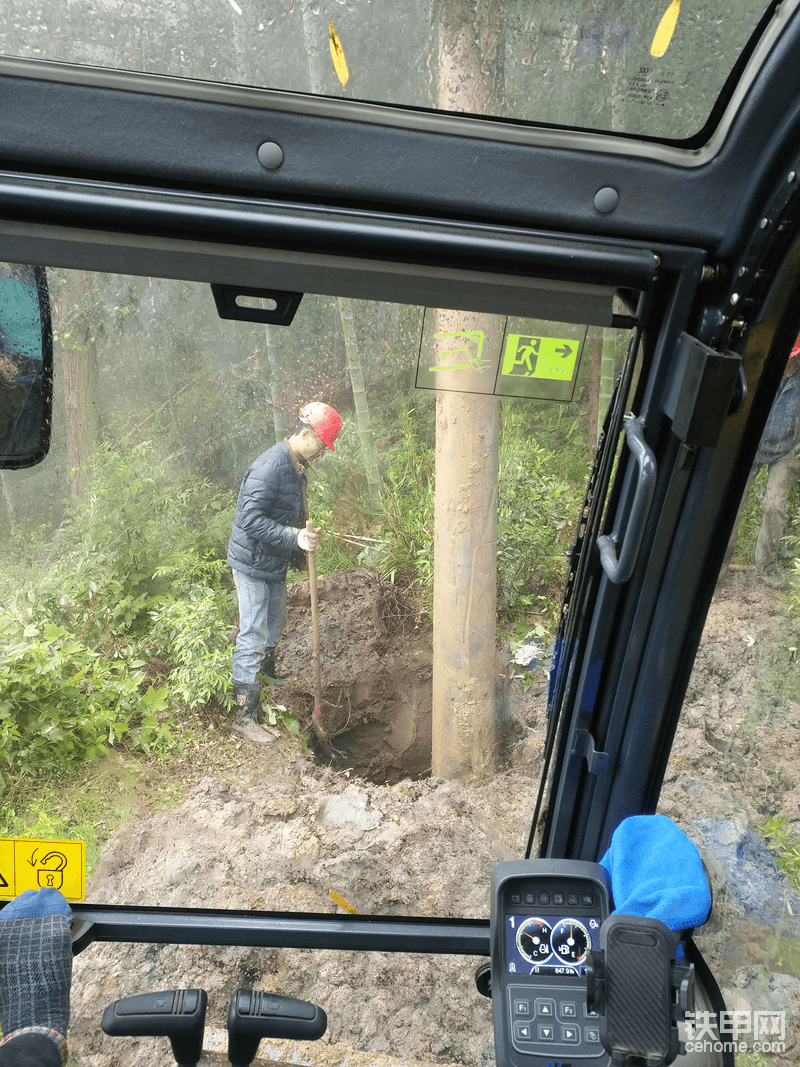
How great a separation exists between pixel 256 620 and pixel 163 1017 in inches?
39.0

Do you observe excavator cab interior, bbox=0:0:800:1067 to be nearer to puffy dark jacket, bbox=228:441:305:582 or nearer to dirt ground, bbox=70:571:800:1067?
puffy dark jacket, bbox=228:441:305:582

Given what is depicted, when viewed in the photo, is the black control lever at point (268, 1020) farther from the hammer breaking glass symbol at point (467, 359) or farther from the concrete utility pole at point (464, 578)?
the hammer breaking glass symbol at point (467, 359)

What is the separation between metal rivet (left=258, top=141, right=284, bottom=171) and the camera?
1.07 m

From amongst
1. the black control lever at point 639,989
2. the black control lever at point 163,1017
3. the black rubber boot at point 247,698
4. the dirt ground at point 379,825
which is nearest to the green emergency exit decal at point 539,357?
the dirt ground at point 379,825

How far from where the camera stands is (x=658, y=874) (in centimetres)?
141

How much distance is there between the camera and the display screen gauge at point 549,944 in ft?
5.14

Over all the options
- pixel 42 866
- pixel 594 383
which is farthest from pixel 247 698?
pixel 594 383

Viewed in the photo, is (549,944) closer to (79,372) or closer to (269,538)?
(269,538)

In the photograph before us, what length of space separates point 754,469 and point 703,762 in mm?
782

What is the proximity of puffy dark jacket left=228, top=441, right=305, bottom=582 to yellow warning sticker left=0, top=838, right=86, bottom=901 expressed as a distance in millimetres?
845

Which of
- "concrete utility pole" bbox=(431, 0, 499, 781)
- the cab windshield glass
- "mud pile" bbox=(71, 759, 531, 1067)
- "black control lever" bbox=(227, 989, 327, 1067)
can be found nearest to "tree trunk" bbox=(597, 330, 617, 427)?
"concrete utility pole" bbox=(431, 0, 499, 781)

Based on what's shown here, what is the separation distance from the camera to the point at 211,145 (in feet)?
3.49

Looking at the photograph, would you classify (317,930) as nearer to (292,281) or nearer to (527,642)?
(527,642)

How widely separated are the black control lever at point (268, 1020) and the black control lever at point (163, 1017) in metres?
0.08
